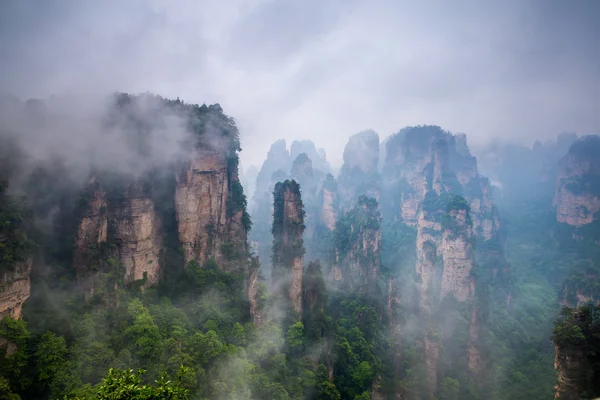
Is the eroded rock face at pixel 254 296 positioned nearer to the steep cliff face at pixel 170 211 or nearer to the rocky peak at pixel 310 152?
the steep cliff face at pixel 170 211

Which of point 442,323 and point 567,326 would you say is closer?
point 567,326

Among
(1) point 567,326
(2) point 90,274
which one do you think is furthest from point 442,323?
(2) point 90,274

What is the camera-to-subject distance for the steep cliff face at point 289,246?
34.7 meters

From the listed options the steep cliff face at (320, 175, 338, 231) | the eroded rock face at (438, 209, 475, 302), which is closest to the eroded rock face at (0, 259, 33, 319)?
the eroded rock face at (438, 209, 475, 302)

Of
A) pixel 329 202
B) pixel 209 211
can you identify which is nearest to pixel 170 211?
pixel 209 211

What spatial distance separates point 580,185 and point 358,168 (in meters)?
51.1

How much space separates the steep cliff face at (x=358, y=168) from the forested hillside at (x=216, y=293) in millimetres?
25664

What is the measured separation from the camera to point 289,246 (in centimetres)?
3753

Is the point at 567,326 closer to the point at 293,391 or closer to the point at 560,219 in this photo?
the point at 293,391

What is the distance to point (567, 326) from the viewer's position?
64.7 feet

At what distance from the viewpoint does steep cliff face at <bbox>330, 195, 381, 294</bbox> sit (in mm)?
49406

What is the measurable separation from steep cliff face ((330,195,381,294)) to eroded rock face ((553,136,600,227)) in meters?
49.0

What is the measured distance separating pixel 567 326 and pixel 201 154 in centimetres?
3178

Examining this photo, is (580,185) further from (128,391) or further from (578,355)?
(128,391)
